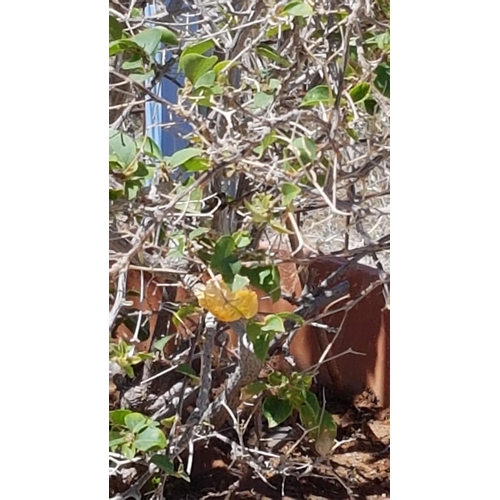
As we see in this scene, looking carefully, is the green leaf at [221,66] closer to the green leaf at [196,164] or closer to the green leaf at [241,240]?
the green leaf at [196,164]

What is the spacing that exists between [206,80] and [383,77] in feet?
1.11

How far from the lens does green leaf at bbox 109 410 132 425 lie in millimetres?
1566

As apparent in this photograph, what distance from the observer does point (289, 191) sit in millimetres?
1576

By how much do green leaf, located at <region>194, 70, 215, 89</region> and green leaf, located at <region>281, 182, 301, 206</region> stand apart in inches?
9.0

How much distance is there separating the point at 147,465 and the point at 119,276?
14.3 inches

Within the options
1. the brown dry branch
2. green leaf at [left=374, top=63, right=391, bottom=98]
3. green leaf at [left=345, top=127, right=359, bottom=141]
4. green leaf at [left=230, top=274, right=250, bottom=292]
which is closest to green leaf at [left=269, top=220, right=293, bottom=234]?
the brown dry branch

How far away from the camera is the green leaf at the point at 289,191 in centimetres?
157

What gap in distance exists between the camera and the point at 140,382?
161 cm

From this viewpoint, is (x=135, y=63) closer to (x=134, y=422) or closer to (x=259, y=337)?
(x=259, y=337)

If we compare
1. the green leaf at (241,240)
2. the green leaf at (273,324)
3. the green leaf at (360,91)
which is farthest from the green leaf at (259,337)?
the green leaf at (360,91)
